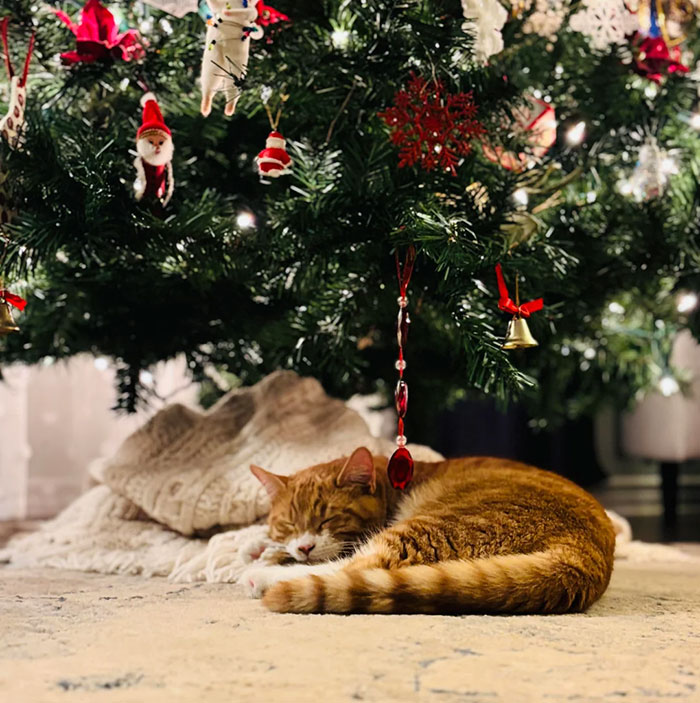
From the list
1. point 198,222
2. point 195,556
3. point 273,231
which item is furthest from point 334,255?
point 195,556

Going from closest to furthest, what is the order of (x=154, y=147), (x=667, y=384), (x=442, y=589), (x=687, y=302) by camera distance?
1. (x=442, y=589)
2. (x=154, y=147)
3. (x=687, y=302)
4. (x=667, y=384)

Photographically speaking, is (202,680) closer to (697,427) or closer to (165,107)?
(165,107)

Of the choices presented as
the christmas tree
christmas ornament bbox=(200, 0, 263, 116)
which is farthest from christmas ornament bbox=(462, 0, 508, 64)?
christmas ornament bbox=(200, 0, 263, 116)

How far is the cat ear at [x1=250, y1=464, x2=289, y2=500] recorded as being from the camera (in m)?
1.25

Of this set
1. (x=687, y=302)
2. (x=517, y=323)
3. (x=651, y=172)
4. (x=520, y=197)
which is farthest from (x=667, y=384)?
(x=517, y=323)

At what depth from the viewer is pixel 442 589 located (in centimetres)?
90

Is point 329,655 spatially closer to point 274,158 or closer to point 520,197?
point 274,158

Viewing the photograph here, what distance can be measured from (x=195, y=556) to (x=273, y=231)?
0.49 metres

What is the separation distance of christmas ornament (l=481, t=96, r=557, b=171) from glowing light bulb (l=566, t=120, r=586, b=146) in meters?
0.11

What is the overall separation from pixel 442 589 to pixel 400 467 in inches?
9.5

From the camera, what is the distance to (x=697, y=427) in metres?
2.41

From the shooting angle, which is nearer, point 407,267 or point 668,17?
point 407,267

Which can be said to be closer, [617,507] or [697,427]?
[697,427]

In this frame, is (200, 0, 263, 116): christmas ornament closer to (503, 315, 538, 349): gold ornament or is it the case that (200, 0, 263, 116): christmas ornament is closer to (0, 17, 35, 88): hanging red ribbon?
(0, 17, 35, 88): hanging red ribbon
